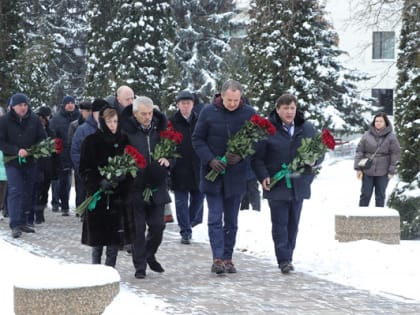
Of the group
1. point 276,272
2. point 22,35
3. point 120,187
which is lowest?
point 276,272

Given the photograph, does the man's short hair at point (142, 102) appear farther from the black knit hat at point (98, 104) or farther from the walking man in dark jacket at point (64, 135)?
the walking man in dark jacket at point (64, 135)

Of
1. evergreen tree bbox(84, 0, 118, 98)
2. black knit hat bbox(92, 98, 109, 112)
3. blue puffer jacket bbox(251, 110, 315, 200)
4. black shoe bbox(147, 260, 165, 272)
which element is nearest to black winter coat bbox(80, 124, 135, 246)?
black shoe bbox(147, 260, 165, 272)

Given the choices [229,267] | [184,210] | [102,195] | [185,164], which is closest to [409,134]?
[185,164]

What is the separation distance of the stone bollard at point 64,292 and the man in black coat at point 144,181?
254 centimetres

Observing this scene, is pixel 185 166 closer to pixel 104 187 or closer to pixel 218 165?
pixel 218 165

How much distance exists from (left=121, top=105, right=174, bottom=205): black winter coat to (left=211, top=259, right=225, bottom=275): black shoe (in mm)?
853

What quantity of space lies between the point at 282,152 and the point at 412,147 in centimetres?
918

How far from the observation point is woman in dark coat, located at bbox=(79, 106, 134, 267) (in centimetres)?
968

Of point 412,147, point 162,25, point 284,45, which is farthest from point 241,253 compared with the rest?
point 162,25

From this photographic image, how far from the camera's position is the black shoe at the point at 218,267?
1034 cm

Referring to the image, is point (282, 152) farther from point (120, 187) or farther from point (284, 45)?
point (284, 45)

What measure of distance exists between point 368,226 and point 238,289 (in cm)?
378

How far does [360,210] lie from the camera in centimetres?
1312

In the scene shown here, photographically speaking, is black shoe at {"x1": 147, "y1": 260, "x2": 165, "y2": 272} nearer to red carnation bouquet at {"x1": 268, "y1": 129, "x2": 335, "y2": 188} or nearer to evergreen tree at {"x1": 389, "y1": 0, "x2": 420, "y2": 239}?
red carnation bouquet at {"x1": 268, "y1": 129, "x2": 335, "y2": 188}
